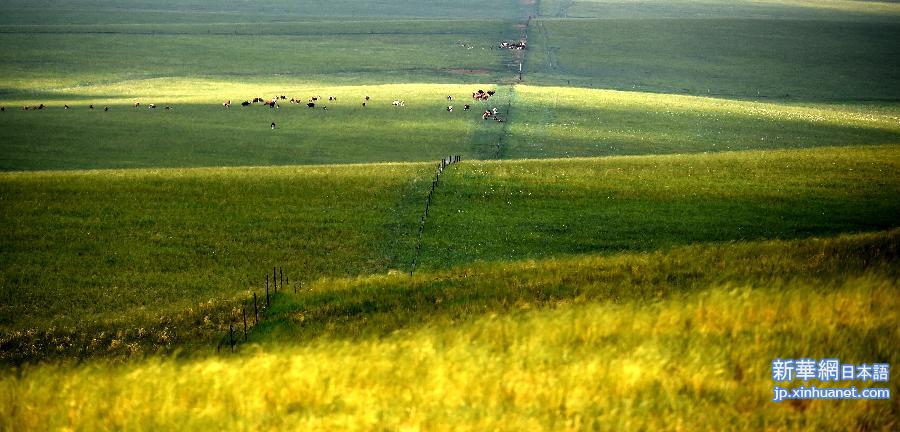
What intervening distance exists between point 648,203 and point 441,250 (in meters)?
8.58

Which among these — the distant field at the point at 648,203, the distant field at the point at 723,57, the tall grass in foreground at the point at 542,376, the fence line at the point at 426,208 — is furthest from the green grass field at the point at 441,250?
the distant field at the point at 723,57

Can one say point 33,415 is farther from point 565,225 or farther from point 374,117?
point 374,117

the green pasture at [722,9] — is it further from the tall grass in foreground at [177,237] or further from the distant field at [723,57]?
the tall grass in foreground at [177,237]

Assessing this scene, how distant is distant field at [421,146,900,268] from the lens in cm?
2386

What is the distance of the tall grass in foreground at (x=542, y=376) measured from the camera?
6.24 m

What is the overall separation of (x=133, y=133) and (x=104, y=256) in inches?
1248

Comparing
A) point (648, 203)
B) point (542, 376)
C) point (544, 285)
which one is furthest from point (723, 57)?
point (542, 376)

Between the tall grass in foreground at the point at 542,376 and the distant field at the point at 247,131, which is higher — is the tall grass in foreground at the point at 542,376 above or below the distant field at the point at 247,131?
above

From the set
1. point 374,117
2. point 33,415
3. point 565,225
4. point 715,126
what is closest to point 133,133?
point 374,117

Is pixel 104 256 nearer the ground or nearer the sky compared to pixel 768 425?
nearer the ground

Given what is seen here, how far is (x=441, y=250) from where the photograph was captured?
77.0 ft

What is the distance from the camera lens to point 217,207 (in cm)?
2791

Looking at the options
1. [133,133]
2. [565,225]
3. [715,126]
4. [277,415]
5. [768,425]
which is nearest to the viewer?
[768,425]

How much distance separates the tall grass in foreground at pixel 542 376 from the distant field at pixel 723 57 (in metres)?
70.3
